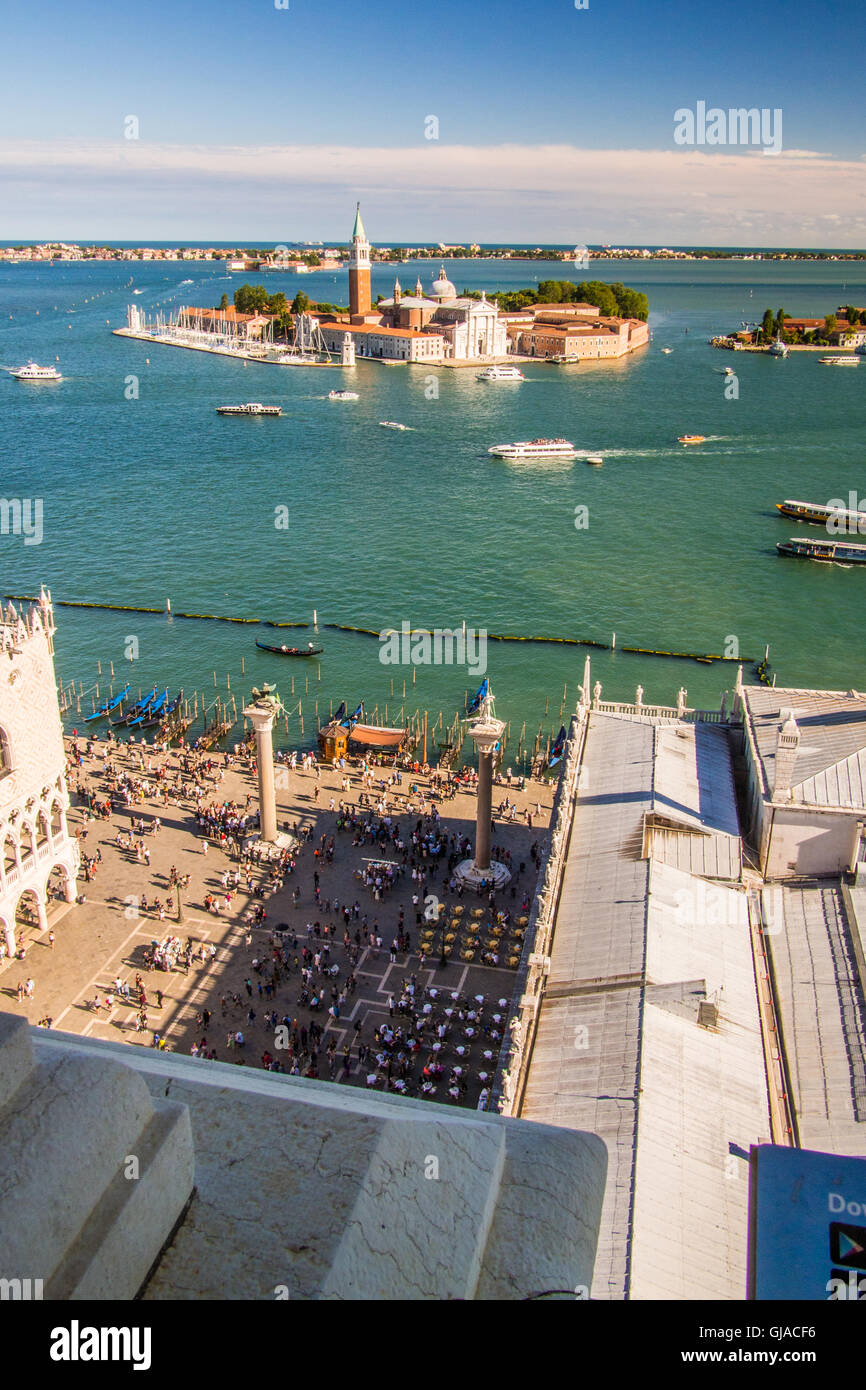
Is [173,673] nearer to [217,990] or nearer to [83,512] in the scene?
[217,990]

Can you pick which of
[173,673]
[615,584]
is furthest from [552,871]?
[615,584]

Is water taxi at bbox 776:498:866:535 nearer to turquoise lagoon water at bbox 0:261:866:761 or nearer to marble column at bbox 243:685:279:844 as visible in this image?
turquoise lagoon water at bbox 0:261:866:761

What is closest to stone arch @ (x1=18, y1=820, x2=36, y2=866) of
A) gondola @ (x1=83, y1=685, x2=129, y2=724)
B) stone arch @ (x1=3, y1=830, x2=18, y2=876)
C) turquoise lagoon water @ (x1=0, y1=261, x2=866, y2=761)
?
stone arch @ (x1=3, y1=830, x2=18, y2=876)

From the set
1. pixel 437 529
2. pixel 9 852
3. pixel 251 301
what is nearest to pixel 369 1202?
pixel 9 852

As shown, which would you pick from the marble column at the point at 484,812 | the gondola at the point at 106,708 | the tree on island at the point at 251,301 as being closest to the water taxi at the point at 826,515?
the gondola at the point at 106,708

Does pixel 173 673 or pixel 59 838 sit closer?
pixel 59 838
